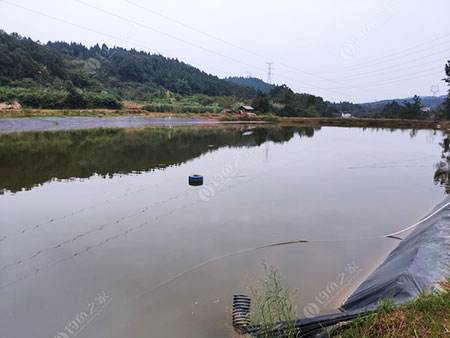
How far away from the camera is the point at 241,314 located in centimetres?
383

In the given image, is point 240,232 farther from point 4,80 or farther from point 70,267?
point 4,80

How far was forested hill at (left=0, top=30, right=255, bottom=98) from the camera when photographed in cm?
5550

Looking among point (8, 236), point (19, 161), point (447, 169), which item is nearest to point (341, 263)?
point (8, 236)

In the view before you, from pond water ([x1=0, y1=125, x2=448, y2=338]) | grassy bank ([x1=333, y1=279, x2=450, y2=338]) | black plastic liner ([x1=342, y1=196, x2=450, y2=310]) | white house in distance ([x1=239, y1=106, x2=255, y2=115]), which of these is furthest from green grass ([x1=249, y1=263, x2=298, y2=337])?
white house in distance ([x1=239, y1=106, x2=255, y2=115])

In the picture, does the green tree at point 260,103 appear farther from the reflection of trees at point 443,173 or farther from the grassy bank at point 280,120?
the reflection of trees at point 443,173

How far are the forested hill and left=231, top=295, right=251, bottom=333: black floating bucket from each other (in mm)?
59054

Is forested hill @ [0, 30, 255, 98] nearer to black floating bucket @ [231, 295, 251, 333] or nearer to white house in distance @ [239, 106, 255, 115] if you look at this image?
white house in distance @ [239, 106, 255, 115]

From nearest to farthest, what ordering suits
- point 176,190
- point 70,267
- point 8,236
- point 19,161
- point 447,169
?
1. point 70,267
2. point 8,236
3. point 176,190
4. point 19,161
5. point 447,169

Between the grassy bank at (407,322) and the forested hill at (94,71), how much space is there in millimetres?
60512

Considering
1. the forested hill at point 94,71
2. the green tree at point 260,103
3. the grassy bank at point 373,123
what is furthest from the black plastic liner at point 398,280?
the forested hill at point 94,71

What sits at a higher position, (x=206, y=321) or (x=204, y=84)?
(x=204, y=84)

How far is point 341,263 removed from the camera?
5613 millimetres

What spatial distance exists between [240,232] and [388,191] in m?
6.73

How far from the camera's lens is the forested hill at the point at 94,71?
2185 inches
